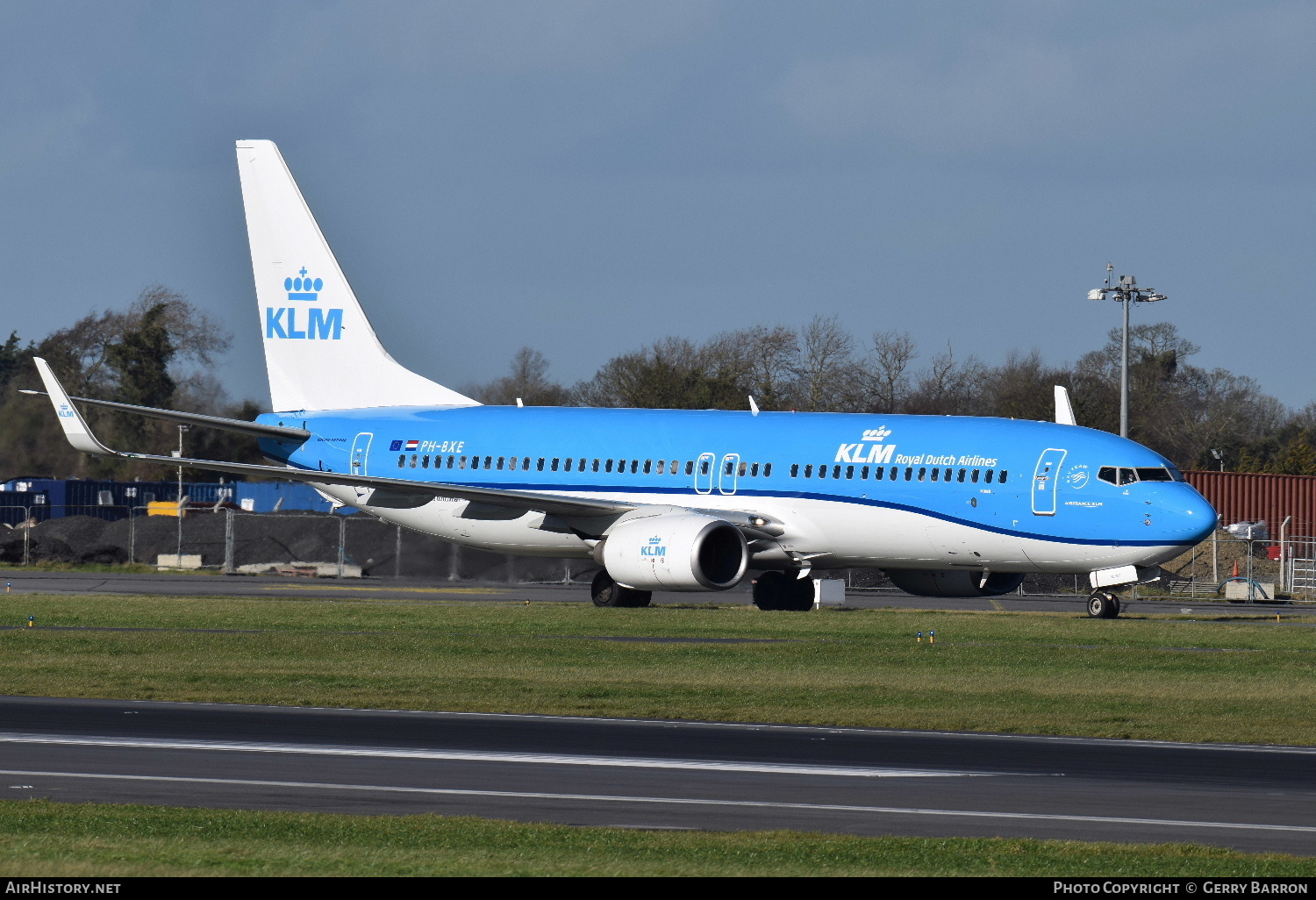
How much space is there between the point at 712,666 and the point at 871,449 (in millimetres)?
12550

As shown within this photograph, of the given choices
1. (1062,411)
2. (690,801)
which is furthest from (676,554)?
(690,801)

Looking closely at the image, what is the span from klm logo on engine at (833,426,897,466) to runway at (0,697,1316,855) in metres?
18.6

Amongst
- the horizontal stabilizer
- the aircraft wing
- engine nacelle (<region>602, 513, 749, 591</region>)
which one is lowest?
engine nacelle (<region>602, 513, 749, 591</region>)

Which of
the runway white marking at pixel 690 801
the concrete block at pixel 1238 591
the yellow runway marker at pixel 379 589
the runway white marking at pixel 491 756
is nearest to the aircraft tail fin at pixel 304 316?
the yellow runway marker at pixel 379 589

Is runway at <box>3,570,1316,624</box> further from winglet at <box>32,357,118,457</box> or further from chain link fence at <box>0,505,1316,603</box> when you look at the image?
winglet at <box>32,357,118,457</box>

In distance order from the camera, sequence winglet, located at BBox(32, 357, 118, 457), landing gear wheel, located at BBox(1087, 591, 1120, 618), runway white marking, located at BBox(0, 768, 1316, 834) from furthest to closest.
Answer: winglet, located at BBox(32, 357, 118, 457) → landing gear wheel, located at BBox(1087, 591, 1120, 618) → runway white marking, located at BBox(0, 768, 1316, 834)

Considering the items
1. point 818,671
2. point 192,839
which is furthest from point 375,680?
point 192,839

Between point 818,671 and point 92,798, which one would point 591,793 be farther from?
point 818,671

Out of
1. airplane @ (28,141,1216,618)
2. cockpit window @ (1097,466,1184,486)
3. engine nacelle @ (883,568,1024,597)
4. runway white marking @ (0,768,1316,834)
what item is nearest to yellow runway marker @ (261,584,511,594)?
airplane @ (28,141,1216,618)

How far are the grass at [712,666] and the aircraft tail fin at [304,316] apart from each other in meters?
9.46

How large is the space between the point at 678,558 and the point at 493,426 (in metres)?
8.14

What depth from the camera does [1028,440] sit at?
123ft

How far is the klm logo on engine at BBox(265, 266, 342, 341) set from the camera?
1873 inches

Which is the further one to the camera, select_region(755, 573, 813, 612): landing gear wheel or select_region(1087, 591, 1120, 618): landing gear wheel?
select_region(755, 573, 813, 612): landing gear wheel
